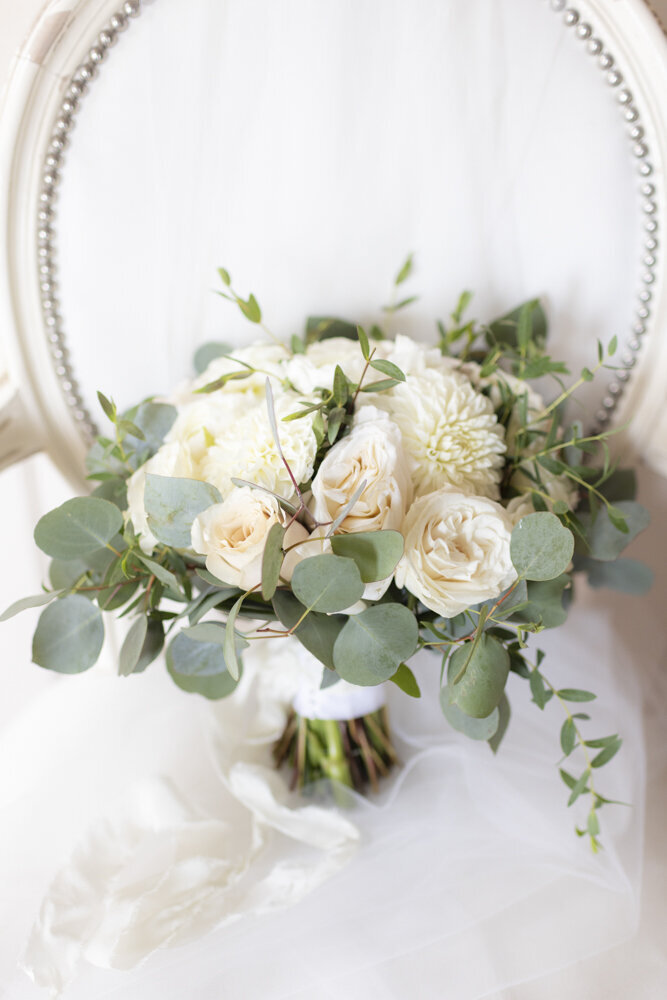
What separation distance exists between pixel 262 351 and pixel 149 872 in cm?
46

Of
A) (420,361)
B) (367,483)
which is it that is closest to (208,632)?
(367,483)

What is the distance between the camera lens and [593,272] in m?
0.72

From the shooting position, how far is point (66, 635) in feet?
1.89

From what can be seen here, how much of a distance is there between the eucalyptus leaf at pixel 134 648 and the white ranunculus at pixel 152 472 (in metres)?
0.06

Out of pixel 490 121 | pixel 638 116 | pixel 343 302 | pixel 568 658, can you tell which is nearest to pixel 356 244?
pixel 343 302

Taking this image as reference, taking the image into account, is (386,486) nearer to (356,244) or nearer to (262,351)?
(262,351)

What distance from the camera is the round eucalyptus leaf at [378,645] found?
498 millimetres

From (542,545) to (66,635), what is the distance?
1.22 feet

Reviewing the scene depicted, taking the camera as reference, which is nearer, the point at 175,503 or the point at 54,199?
the point at 175,503

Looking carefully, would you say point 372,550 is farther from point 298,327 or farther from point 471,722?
point 298,327

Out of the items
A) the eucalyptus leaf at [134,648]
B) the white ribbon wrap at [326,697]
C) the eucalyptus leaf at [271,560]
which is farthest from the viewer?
the white ribbon wrap at [326,697]

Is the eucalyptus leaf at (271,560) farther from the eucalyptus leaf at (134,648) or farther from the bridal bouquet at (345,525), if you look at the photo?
the eucalyptus leaf at (134,648)

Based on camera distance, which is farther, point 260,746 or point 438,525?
point 260,746

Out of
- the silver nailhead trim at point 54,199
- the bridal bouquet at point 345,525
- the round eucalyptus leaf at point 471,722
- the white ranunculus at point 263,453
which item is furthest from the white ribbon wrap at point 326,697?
the silver nailhead trim at point 54,199
